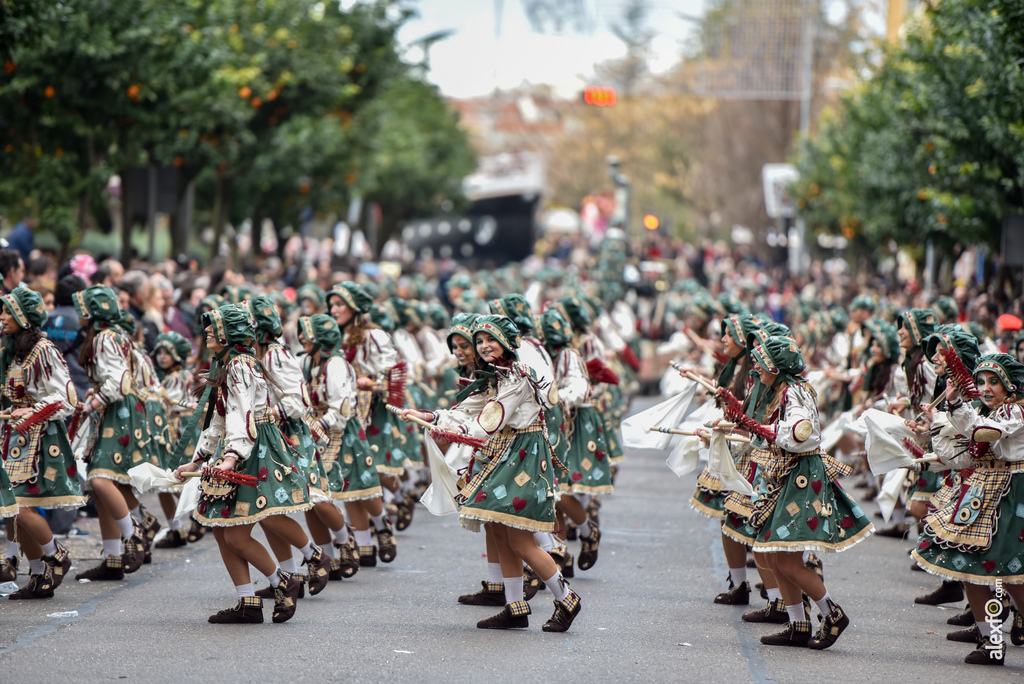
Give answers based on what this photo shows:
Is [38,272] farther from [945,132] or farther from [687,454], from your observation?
[945,132]

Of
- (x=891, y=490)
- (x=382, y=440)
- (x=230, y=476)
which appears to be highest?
(x=230, y=476)

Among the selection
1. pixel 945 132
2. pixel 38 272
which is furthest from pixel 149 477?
pixel 945 132

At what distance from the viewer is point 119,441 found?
915cm

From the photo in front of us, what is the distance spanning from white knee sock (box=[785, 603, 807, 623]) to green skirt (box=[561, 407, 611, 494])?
8.04 ft

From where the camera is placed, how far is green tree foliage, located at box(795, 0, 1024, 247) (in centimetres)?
1348

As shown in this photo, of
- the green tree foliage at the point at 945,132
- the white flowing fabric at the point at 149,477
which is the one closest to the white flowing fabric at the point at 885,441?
the green tree foliage at the point at 945,132

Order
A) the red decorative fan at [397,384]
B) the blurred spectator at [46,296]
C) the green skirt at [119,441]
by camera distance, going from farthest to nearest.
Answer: the blurred spectator at [46,296]
the red decorative fan at [397,384]
the green skirt at [119,441]

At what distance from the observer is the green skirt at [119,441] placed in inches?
357

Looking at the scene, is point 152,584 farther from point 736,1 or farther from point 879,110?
point 736,1

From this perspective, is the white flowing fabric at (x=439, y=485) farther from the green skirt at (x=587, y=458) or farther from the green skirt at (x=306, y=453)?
the green skirt at (x=587, y=458)

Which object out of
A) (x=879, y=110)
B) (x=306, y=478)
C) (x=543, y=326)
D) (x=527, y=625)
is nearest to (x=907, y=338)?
(x=543, y=326)

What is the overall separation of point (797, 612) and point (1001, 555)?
1146mm

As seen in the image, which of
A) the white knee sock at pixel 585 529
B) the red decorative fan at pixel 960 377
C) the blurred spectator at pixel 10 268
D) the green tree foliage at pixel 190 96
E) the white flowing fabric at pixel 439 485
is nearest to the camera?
the red decorative fan at pixel 960 377

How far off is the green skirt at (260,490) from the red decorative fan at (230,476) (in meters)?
0.03
